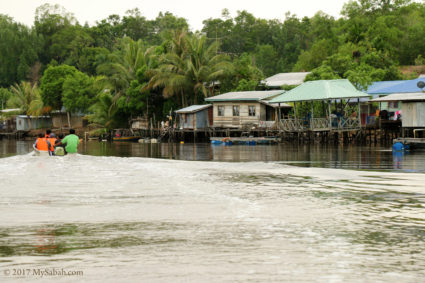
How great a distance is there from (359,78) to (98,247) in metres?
44.3

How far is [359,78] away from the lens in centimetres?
4994

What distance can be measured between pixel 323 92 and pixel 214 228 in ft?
115

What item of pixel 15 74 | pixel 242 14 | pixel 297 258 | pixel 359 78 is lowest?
pixel 297 258

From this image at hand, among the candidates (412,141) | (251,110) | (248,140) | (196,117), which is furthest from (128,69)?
(412,141)

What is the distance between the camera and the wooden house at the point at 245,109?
5272 cm

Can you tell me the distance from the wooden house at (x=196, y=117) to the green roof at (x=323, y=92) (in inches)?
502

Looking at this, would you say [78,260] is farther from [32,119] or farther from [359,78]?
[32,119]

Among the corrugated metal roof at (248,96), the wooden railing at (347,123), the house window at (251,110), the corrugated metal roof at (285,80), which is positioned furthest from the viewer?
the corrugated metal roof at (285,80)

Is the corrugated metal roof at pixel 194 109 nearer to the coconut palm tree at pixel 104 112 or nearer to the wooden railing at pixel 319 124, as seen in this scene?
the wooden railing at pixel 319 124

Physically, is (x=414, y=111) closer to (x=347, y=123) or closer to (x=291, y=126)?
(x=347, y=123)

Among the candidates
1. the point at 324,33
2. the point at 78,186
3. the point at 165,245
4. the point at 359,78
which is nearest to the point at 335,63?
the point at 359,78

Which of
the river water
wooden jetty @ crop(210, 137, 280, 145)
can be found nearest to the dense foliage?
wooden jetty @ crop(210, 137, 280, 145)

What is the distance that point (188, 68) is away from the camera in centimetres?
5834

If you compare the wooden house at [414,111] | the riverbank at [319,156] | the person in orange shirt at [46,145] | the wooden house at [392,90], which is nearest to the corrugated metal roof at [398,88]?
the wooden house at [392,90]
